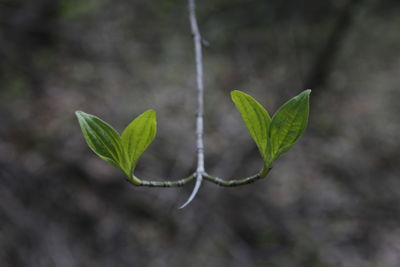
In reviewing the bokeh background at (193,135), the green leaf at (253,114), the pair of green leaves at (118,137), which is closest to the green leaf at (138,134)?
the pair of green leaves at (118,137)

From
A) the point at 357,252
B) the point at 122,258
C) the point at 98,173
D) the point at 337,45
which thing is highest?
the point at 337,45

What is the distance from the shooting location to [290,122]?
641 mm

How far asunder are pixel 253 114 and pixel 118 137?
227mm

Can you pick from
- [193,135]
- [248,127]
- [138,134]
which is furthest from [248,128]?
[193,135]

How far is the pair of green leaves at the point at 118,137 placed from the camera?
0.67m

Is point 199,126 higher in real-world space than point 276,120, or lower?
lower

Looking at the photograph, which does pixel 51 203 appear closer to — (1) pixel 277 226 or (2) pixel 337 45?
(1) pixel 277 226

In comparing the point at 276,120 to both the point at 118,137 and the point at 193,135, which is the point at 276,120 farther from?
the point at 193,135

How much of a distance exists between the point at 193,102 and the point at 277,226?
4.80 feet

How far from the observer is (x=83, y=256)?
243cm

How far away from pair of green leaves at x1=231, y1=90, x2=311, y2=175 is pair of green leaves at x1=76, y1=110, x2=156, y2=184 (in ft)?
0.50

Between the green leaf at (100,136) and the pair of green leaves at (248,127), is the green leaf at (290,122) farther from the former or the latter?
the green leaf at (100,136)

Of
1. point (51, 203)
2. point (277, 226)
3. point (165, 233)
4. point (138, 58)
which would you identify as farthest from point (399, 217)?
point (138, 58)

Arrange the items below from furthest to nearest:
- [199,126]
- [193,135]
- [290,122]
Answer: [193,135]
[199,126]
[290,122]
